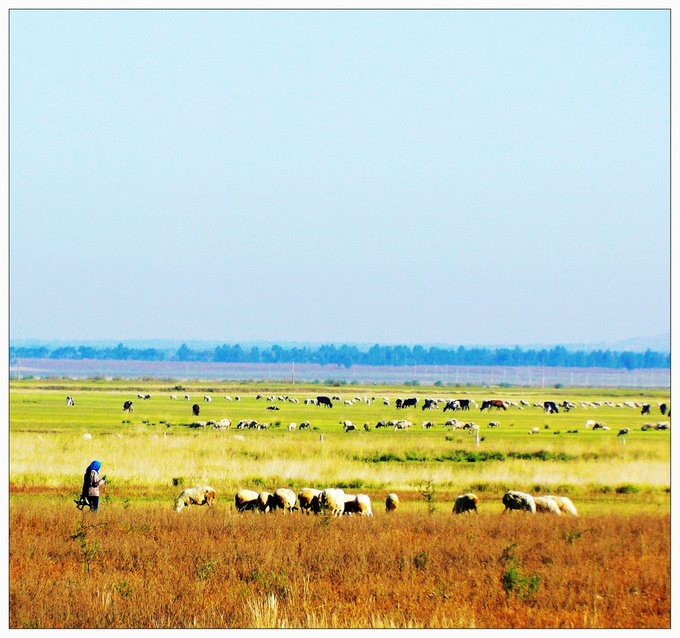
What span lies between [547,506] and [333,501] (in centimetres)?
600

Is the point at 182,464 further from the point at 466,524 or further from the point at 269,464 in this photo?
the point at 466,524

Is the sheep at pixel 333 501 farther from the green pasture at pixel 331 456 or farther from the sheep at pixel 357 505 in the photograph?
the green pasture at pixel 331 456

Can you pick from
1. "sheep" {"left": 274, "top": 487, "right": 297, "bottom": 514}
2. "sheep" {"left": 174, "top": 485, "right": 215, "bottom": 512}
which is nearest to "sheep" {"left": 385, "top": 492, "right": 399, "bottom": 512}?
"sheep" {"left": 274, "top": 487, "right": 297, "bottom": 514}

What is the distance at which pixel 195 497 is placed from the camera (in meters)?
26.8

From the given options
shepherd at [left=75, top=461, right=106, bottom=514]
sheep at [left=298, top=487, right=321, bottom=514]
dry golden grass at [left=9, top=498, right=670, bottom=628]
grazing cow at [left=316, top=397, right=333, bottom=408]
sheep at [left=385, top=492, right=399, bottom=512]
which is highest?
shepherd at [left=75, top=461, right=106, bottom=514]

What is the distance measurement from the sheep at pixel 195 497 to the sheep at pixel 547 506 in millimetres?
9287

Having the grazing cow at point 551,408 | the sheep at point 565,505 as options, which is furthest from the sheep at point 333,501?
the grazing cow at point 551,408

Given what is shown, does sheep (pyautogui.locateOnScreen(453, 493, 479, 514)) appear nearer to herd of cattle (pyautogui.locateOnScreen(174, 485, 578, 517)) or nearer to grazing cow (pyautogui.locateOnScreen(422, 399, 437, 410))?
herd of cattle (pyautogui.locateOnScreen(174, 485, 578, 517))

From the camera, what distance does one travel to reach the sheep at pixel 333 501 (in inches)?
982

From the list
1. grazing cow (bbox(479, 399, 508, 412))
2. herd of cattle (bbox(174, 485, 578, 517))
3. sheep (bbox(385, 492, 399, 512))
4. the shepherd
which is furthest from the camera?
grazing cow (bbox(479, 399, 508, 412))

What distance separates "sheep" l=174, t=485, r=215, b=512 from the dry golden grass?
377cm

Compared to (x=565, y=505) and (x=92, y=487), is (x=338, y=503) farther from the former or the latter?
(x=92, y=487)

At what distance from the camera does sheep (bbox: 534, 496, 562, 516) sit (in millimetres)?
25250

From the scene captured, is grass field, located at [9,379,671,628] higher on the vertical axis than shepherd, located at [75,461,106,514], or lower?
lower
